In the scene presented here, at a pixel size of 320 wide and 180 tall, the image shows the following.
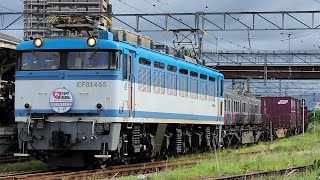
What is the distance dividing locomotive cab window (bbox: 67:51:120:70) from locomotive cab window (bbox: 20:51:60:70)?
410 millimetres

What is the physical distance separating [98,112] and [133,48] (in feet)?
7.89

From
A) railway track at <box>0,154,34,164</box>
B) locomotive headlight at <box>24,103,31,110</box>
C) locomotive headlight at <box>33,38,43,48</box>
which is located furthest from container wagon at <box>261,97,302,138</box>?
locomotive headlight at <box>24,103,31,110</box>

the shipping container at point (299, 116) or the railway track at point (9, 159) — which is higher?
the shipping container at point (299, 116)

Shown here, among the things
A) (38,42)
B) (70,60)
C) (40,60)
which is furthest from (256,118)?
(38,42)

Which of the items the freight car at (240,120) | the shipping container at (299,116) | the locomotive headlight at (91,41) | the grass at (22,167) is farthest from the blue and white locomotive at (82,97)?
the shipping container at (299,116)

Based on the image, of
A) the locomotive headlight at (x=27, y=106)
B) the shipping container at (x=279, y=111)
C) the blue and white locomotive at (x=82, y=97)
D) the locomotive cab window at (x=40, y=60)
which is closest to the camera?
the blue and white locomotive at (x=82, y=97)

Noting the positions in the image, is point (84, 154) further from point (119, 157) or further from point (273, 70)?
point (273, 70)

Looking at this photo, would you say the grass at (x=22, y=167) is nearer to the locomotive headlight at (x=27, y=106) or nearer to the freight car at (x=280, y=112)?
the locomotive headlight at (x=27, y=106)

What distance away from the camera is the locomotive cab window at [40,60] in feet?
52.2

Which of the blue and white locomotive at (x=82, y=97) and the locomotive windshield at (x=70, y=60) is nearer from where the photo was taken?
the blue and white locomotive at (x=82, y=97)

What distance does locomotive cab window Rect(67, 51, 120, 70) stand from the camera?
15.6m

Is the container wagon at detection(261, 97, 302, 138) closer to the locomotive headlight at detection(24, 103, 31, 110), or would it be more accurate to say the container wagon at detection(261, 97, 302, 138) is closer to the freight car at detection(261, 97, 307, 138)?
the freight car at detection(261, 97, 307, 138)

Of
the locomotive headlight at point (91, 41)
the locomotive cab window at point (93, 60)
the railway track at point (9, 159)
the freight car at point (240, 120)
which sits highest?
the locomotive headlight at point (91, 41)

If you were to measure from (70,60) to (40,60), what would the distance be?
91 centimetres
